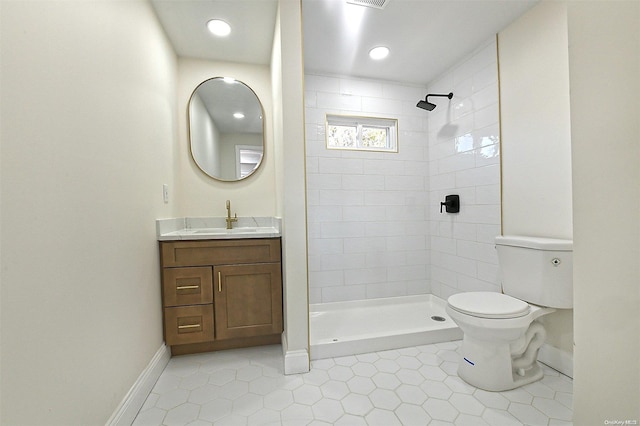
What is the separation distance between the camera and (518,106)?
1824mm

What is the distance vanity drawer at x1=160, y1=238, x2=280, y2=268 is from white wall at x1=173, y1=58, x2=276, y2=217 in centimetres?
53

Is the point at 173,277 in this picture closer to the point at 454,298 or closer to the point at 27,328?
the point at 27,328

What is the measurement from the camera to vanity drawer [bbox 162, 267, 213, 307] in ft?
5.70

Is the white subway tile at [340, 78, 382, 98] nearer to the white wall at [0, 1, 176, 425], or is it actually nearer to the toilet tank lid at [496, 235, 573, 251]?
the white wall at [0, 1, 176, 425]

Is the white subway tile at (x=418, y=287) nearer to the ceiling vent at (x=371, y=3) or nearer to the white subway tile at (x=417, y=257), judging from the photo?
the white subway tile at (x=417, y=257)

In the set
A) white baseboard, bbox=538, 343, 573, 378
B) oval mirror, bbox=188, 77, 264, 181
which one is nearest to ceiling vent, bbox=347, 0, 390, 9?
oval mirror, bbox=188, 77, 264, 181

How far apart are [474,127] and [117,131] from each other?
2476 mm

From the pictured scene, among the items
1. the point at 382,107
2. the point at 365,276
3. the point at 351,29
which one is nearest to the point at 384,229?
the point at 365,276

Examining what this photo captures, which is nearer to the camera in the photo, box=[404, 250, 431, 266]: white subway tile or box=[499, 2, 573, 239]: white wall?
box=[499, 2, 573, 239]: white wall

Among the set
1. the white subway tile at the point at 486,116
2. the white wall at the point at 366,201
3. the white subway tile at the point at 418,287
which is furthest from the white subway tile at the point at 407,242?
the white subway tile at the point at 486,116

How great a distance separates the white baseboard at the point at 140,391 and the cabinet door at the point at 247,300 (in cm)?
35

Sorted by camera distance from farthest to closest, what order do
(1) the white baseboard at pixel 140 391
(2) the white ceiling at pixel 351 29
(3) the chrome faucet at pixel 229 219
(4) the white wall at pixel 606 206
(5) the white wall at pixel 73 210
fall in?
(3) the chrome faucet at pixel 229 219 < (2) the white ceiling at pixel 351 29 < (1) the white baseboard at pixel 140 391 < (5) the white wall at pixel 73 210 < (4) the white wall at pixel 606 206

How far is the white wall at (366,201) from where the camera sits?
251cm

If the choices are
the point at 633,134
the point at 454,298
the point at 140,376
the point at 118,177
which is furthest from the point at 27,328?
the point at 454,298
